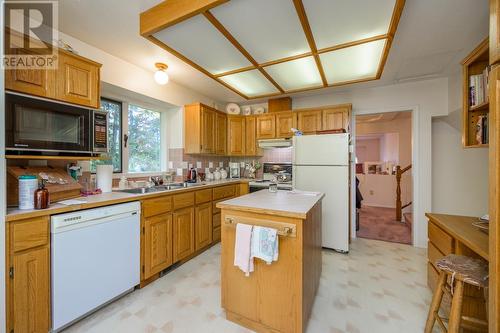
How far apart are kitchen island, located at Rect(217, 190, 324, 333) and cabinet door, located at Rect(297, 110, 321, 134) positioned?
2181 millimetres

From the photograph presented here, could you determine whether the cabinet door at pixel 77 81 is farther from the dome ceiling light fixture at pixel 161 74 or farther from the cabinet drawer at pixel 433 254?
the cabinet drawer at pixel 433 254

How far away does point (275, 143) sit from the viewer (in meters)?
3.85

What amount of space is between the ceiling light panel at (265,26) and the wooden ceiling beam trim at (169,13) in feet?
0.29

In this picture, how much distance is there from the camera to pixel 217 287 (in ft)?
6.88

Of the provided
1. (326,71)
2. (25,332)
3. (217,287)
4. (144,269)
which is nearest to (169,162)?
(144,269)

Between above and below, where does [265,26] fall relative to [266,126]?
above

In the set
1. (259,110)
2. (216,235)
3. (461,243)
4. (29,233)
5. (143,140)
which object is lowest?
(216,235)

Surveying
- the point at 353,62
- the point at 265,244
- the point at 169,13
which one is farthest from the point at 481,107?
the point at 169,13

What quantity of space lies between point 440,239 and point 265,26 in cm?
231

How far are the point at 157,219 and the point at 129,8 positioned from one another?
1.89 metres

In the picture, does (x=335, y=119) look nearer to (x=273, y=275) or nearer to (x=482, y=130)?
(x=482, y=130)

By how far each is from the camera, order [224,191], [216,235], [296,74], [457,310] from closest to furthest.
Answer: [457,310], [296,74], [216,235], [224,191]

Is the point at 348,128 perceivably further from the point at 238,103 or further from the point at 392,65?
the point at 238,103

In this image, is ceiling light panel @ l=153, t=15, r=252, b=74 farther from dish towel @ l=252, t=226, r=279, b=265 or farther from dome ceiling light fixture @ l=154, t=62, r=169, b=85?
dish towel @ l=252, t=226, r=279, b=265
